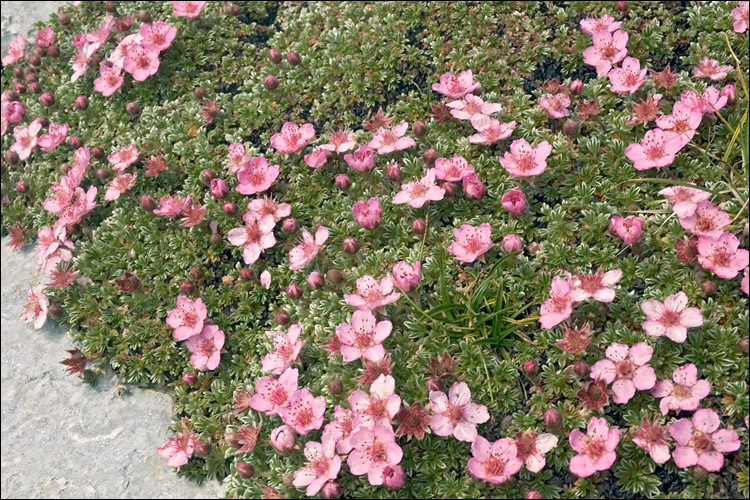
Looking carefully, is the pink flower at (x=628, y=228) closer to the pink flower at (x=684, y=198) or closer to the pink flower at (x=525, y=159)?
the pink flower at (x=684, y=198)

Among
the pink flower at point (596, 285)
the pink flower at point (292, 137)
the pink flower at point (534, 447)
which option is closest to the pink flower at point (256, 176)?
the pink flower at point (292, 137)

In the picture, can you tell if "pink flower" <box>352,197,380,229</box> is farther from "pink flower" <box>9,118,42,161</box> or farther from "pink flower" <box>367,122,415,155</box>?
"pink flower" <box>9,118,42,161</box>

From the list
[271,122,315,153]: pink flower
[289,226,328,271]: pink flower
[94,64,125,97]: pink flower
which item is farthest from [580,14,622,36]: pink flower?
[94,64,125,97]: pink flower

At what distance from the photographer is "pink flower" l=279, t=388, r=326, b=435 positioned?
4062 mm

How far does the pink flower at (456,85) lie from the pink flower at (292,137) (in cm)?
103

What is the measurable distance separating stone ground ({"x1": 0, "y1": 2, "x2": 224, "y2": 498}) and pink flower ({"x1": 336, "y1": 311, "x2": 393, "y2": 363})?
1221 millimetres

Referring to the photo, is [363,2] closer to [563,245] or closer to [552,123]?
[552,123]

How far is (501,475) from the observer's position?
12.4 feet

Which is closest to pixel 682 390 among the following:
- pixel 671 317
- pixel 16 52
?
pixel 671 317

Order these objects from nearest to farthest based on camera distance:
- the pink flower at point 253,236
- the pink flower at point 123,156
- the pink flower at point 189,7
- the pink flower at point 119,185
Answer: the pink flower at point 253,236, the pink flower at point 119,185, the pink flower at point 123,156, the pink flower at point 189,7

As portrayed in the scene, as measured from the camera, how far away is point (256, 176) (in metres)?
5.14

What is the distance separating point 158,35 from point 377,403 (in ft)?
13.1

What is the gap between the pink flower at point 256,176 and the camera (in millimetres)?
5102

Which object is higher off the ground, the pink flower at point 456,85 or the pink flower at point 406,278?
the pink flower at point 456,85
